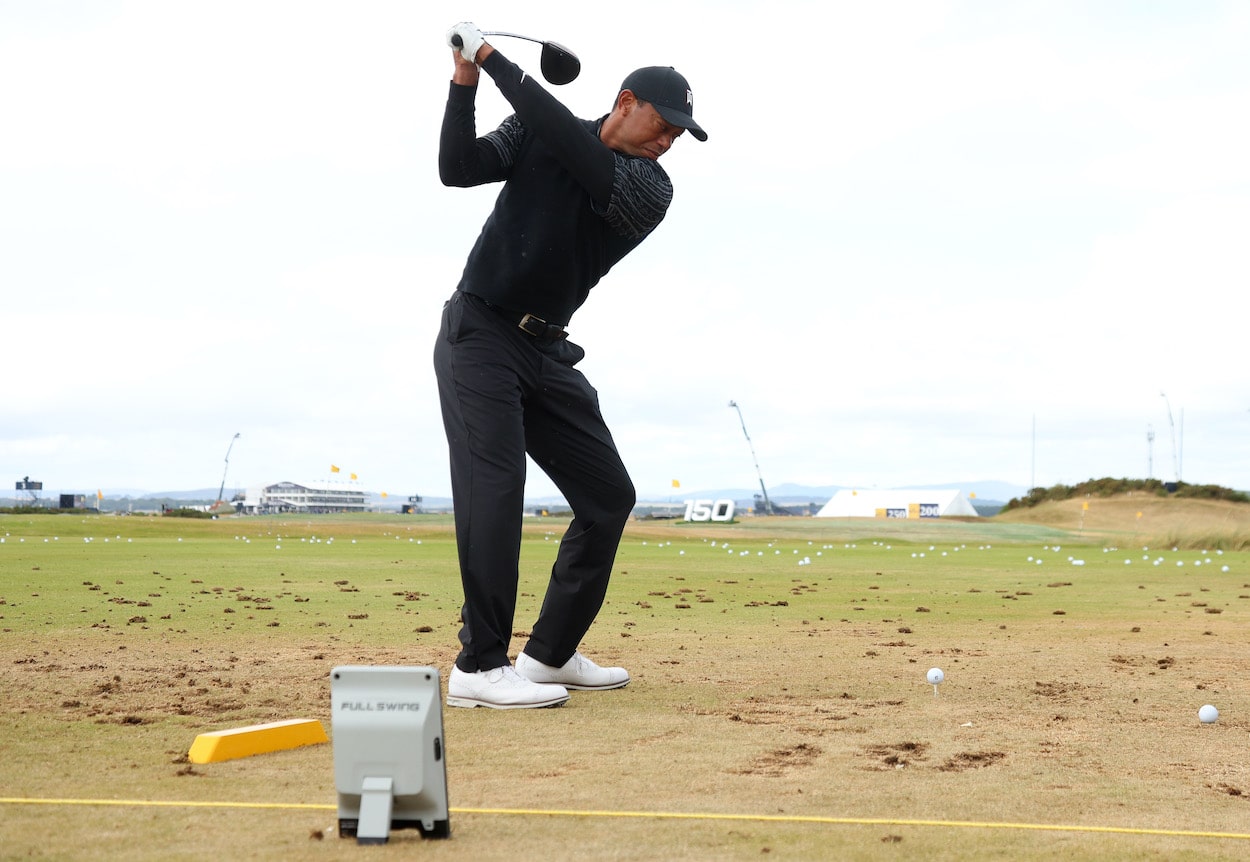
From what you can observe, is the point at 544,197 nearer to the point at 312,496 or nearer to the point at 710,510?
the point at 710,510

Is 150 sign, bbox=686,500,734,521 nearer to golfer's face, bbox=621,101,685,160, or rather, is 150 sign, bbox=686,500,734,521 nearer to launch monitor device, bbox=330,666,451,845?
golfer's face, bbox=621,101,685,160

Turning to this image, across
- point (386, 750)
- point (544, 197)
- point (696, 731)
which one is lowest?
point (696, 731)

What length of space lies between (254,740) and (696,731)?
149cm

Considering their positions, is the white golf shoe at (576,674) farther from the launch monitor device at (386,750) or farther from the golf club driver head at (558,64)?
the launch monitor device at (386,750)

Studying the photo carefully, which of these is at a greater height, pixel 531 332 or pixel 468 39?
pixel 468 39

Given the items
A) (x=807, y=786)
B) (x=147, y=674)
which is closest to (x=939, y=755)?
(x=807, y=786)

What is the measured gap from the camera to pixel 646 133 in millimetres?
5371

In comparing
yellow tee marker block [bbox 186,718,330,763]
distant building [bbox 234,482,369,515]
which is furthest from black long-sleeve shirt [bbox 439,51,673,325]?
distant building [bbox 234,482,369,515]

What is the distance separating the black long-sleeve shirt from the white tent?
74268mm

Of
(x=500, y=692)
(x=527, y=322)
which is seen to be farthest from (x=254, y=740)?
(x=527, y=322)

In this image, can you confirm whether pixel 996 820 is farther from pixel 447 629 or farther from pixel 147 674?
pixel 447 629

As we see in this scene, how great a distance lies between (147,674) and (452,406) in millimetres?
1943

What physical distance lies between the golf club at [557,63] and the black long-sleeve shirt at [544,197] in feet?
0.87

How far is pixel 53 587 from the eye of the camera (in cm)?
1148
